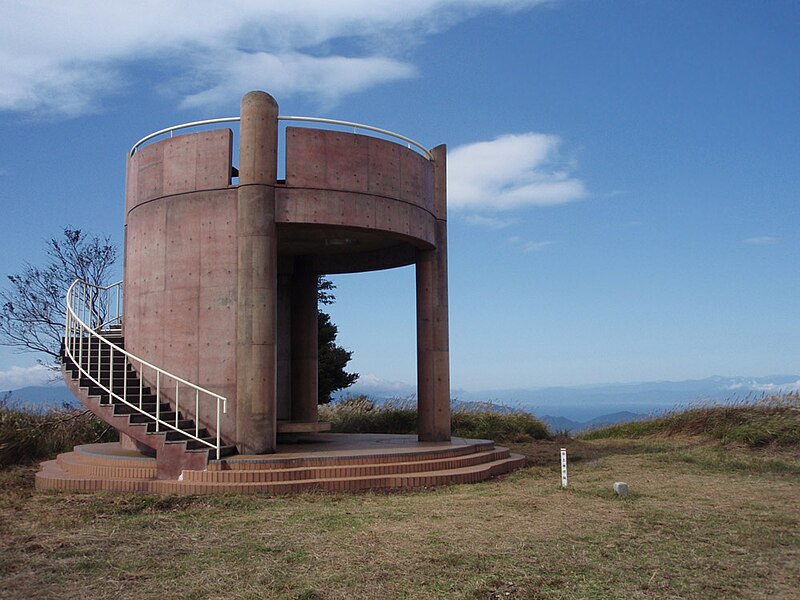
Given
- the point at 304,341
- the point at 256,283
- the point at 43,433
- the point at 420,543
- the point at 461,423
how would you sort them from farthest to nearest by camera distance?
the point at 461,423 → the point at 304,341 → the point at 43,433 → the point at 256,283 → the point at 420,543

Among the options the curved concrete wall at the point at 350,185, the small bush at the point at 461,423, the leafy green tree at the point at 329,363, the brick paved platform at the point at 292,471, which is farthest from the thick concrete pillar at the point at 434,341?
the leafy green tree at the point at 329,363

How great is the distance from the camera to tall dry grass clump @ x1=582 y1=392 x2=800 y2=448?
16.3 m

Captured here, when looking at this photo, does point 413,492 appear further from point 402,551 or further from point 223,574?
point 223,574

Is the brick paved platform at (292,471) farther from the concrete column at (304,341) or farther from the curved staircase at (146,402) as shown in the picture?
the concrete column at (304,341)

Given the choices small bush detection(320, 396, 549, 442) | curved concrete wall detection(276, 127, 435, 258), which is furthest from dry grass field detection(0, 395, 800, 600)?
small bush detection(320, 396, 549, 442)

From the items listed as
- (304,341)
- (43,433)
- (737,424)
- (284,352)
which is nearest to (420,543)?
(304,341)

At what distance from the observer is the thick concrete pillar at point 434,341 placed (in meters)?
14.0

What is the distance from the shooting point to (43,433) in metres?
15.8

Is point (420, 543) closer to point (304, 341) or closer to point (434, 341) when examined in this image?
point (434, 341)

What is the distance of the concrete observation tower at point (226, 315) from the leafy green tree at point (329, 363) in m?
14.3

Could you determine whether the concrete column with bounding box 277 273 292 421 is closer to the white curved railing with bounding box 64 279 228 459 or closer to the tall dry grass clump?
the white curved railing with bounding box 64 279 228 459

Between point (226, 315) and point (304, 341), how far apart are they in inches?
206

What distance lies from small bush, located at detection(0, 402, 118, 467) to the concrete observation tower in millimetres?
2200

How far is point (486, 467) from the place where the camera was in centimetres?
1199
